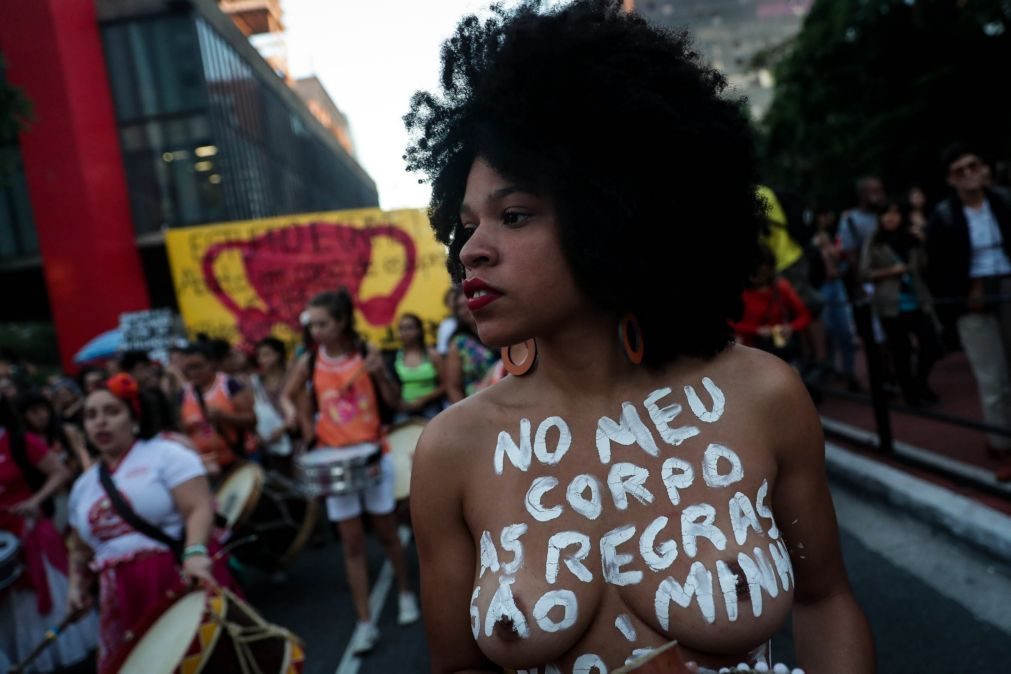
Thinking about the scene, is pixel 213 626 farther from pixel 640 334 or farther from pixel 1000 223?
pixel 1000 223

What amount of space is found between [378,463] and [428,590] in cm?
372

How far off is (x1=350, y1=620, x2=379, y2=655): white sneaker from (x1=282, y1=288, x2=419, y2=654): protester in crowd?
0.21 metres

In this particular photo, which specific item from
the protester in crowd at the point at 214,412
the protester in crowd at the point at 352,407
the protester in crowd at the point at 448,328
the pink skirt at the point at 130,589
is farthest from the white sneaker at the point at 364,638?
the protester in crowd at the point at 448,328

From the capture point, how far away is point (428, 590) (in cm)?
156

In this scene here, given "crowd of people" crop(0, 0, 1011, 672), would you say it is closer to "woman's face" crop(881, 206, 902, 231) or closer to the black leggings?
the black leggings

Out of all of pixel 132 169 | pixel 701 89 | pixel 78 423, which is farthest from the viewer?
pixel 132 169

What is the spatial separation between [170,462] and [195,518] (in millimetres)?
337

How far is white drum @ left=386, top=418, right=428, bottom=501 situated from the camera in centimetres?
577

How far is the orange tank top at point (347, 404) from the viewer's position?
17.7ft

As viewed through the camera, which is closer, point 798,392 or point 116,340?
point 798,392

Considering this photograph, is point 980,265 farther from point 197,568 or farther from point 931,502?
point 197,568

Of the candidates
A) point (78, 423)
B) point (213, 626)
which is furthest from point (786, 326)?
point (78, 423)

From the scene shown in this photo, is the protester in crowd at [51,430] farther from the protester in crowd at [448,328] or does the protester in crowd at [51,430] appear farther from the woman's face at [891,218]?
the woman's face at [891,218]

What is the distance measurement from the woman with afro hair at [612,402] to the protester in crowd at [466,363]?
470 cm
